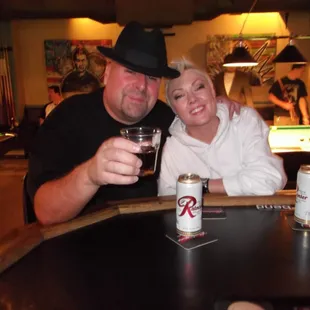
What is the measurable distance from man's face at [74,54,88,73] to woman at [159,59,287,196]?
5.90 metres

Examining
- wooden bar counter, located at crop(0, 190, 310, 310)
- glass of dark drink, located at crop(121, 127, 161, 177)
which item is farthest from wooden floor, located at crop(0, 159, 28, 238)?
glass of dark drink, located at crop(121, 127, 161, 177)

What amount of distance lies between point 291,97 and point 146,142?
6.19m

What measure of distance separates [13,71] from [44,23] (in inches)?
47.6

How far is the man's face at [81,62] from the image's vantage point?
297 inches

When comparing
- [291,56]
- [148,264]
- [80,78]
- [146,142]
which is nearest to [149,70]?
[146,142]

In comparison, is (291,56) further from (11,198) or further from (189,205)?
(189,205)

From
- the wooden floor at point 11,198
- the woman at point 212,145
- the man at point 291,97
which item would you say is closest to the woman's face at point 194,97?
the woman at point 212,145

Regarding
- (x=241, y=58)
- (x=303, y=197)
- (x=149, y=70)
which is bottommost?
(x=303, y=197)

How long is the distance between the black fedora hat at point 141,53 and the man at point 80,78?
229 inches

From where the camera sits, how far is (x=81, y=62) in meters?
7.54

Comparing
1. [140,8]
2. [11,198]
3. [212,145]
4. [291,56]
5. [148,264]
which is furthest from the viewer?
[140,8]

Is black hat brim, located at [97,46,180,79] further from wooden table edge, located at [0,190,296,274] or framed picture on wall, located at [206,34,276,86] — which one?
framed picture on wall, located at [206,34,276,86]

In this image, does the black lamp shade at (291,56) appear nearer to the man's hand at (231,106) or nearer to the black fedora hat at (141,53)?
the man's hand at (231,106)

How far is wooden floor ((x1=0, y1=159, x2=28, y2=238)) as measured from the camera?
3.03 metres
